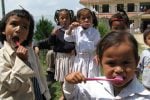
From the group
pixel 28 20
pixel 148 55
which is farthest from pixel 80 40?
pixel 28 20

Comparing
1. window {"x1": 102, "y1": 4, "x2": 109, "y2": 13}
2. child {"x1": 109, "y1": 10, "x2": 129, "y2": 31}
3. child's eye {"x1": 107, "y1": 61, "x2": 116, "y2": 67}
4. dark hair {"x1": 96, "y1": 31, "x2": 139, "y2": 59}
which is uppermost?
dark hair {"x1": 96, "y1": 31, "x2": 139, "y2": 59}

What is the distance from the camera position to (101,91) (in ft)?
8.77

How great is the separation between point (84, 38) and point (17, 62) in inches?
116

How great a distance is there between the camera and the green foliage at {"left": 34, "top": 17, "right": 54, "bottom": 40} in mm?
12634

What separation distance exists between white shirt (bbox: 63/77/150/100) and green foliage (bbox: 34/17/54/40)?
9837mm

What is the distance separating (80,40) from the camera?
607 centimetres

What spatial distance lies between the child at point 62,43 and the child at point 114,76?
3.60 metres

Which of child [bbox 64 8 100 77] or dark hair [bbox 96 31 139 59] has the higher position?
dark hair [bbox 96 31 139 59]

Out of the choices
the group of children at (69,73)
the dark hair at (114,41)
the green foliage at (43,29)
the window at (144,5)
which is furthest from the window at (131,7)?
the dark hair at (114,41)

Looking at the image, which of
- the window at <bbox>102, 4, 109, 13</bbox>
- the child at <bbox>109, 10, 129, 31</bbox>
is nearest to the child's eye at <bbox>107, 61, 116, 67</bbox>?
the child at <bbox>109, 10, 129, 31</bbox>

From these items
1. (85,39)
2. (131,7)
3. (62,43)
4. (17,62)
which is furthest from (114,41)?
(131,7)

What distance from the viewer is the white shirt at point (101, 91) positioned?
2.61m

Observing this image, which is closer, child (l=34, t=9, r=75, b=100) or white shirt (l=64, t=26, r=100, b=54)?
white shirt (l=64, t=26, r=100, b=54)

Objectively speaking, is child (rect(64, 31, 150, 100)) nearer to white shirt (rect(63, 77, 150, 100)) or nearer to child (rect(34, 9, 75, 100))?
white shirt (rect(63, 77, 150, 100))
